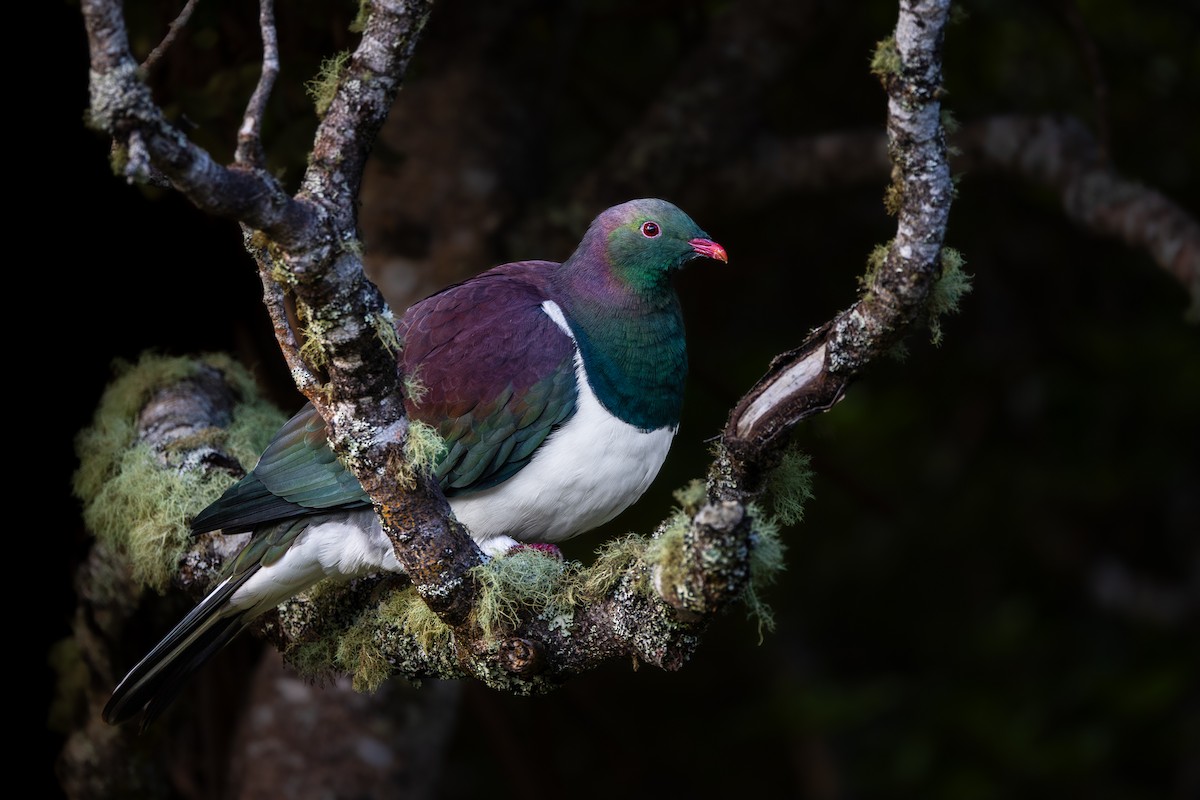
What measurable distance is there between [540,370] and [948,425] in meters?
3.06

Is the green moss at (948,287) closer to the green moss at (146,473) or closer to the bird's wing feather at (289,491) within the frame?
the bird's wing feather at (289,491)

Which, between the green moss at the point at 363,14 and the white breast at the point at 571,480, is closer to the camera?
the green moss at the point at 363,14

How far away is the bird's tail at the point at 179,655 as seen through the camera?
2537 mm

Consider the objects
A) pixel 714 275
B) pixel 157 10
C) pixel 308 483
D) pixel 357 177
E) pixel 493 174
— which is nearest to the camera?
pixel 357 177

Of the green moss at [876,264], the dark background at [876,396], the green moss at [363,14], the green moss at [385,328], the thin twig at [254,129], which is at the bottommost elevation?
the dark background at [876,396]

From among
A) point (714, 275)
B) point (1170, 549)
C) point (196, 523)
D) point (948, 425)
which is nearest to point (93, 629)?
point (196, 523)

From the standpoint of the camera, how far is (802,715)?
4.16m

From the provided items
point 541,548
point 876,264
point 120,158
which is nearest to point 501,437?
point 541,548

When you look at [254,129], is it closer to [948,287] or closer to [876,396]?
[948,287]

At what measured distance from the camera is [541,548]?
264cm

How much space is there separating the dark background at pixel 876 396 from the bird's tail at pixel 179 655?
1.01m

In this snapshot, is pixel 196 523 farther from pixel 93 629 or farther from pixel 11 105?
pixel 11 105

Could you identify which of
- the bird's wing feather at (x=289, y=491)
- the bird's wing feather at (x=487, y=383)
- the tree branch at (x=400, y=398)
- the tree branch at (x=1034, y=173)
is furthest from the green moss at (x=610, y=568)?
the tree branch at (x=1034, y=173)

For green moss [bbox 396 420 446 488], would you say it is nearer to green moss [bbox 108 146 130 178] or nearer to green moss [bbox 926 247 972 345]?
green moss [bbox 108 146 130 178]
